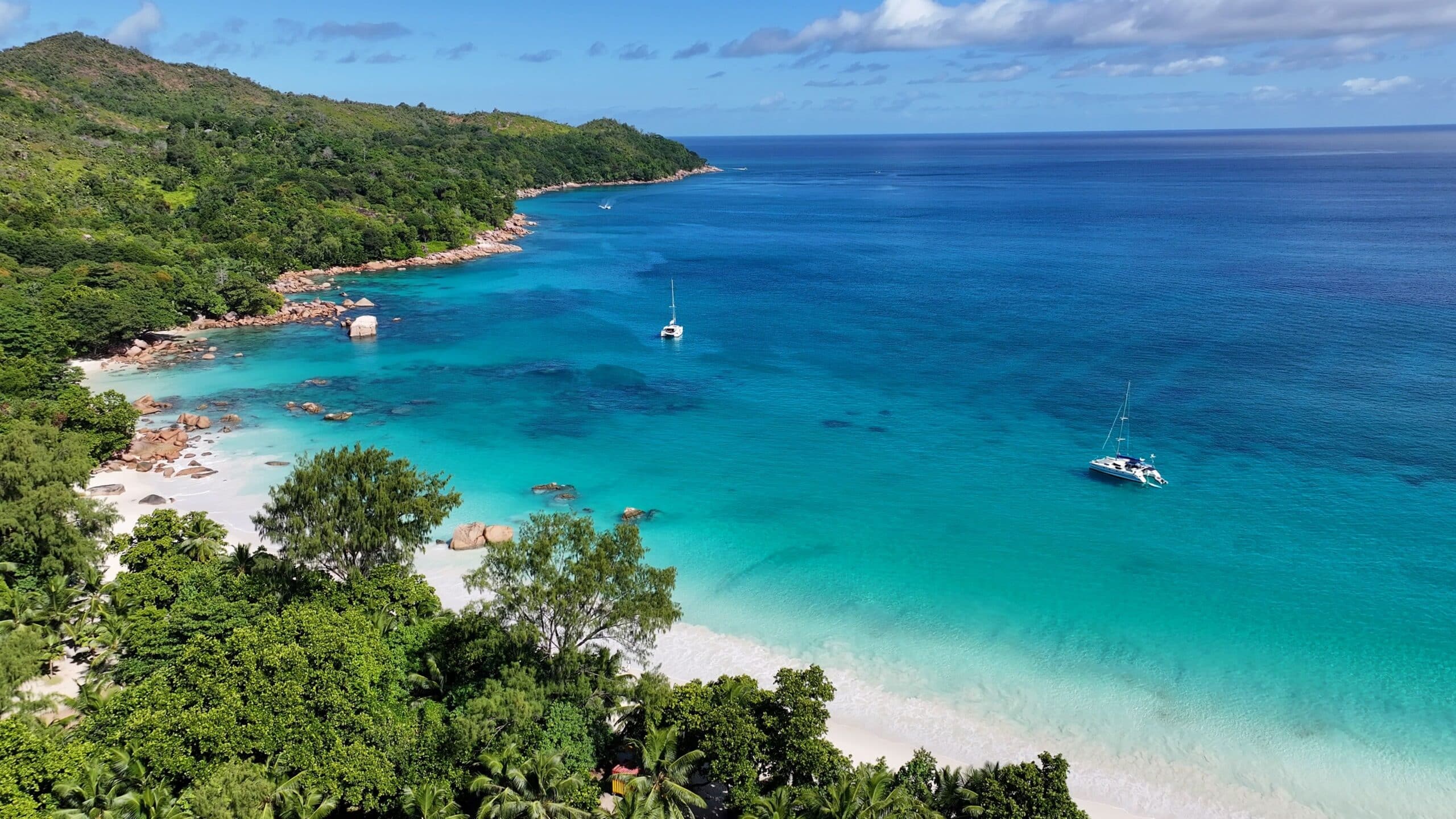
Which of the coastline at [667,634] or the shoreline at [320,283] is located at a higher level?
the shoreline at [320,283]

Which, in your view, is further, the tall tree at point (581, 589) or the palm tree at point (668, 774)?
the tall tree at point (581, 589)

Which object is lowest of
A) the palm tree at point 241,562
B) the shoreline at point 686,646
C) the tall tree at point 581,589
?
the shoreline at point 686,646

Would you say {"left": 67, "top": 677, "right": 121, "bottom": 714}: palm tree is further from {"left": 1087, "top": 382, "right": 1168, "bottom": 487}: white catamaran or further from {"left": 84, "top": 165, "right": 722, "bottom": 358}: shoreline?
{"left": 84, "top": 165, "right": 722, "bottom": 358}: shoreline

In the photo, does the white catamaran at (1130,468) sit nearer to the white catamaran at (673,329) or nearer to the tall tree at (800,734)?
the tall tree at (800,734)

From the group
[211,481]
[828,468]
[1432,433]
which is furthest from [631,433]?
[1432,433]

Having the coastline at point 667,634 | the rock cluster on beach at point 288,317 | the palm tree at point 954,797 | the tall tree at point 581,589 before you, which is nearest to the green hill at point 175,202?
the rock cluster on beach at point 288,317

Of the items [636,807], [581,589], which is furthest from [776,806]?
[581,589]

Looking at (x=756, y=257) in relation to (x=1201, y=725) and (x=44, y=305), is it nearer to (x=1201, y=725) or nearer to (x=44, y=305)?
(x=44, y=305)

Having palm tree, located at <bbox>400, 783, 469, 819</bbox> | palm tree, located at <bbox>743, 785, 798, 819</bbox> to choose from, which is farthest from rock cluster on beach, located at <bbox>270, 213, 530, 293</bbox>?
palm tree, located at <bbox>743, 785, 798, 819</bbox>
